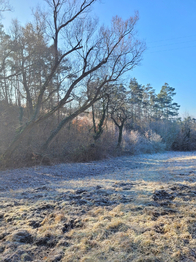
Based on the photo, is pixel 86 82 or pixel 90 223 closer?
pixel 90 223

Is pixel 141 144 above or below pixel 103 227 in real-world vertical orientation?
above

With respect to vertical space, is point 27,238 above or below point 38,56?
below

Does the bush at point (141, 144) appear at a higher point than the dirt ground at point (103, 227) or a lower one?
higher

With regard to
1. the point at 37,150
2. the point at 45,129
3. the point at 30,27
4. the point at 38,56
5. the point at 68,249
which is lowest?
the point at 68,249

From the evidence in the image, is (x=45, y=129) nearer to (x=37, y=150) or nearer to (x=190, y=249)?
(x=37, y=150)

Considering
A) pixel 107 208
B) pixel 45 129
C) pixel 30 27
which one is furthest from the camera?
pixel 45 129

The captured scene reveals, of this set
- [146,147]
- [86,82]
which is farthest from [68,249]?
[146,147]

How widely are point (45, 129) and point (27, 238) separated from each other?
13.6 m

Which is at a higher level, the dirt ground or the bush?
the bush

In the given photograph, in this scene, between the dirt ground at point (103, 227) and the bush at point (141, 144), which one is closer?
the dirt ground at point (103, 227)

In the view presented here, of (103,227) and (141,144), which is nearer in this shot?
(103,227)

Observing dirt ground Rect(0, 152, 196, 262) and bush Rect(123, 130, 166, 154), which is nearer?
dirt ground Rect(0, 152, 196, 262)

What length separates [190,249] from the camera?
2365mm

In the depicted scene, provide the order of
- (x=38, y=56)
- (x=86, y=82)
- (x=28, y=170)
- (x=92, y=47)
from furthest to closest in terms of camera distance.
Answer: (x=86, y=82) → (x=38, y=56) → (x=92, y=47) → (x=28, y=170)
